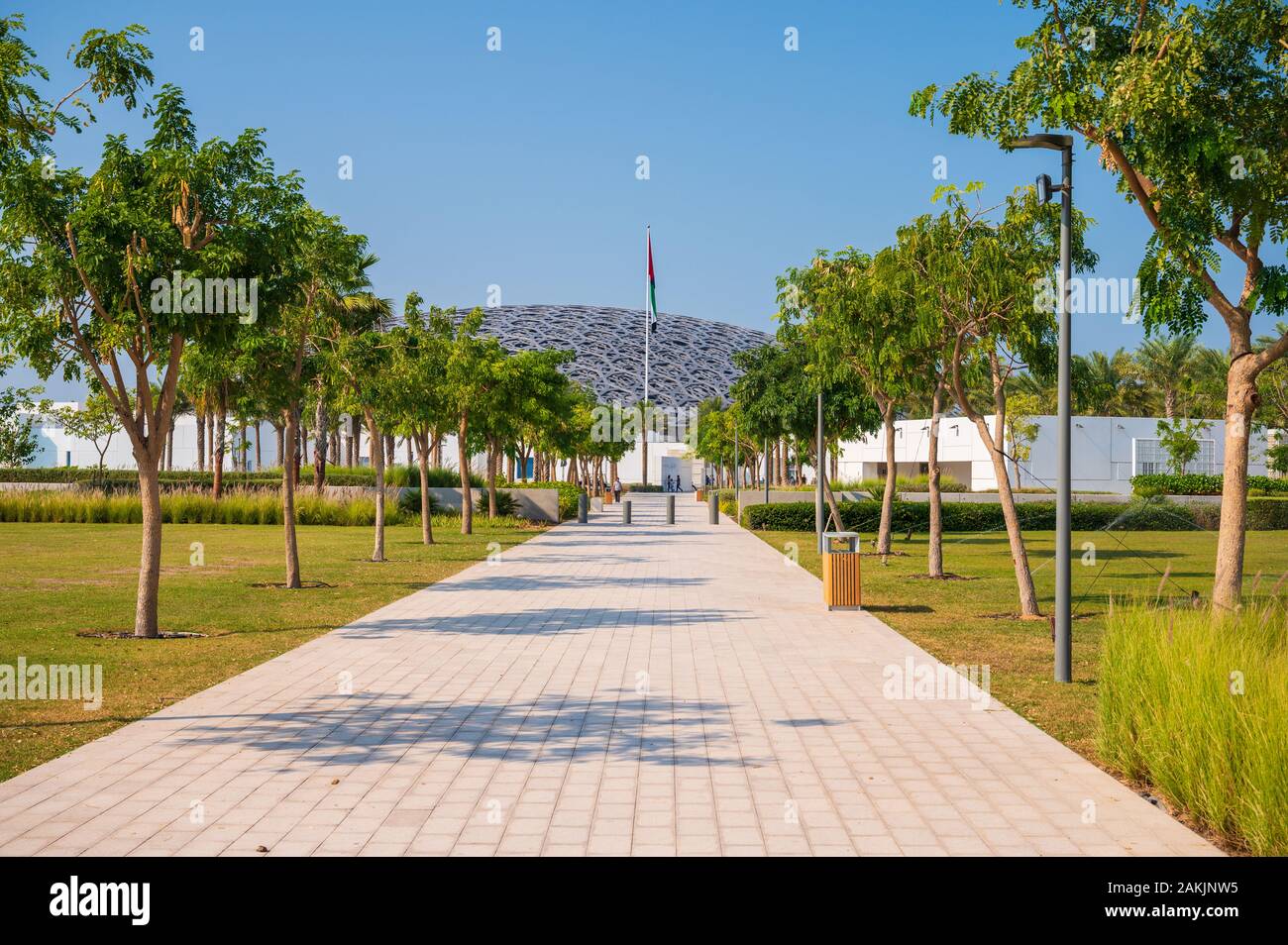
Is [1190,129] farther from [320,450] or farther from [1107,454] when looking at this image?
[1107,454]

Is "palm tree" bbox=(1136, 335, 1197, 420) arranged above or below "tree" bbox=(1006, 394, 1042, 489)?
above

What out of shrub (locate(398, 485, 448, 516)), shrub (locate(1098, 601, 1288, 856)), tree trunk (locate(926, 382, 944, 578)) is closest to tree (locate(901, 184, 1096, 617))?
tree trunk (locate(926, 382, 944, 578))

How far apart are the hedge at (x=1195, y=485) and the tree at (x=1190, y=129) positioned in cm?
3568

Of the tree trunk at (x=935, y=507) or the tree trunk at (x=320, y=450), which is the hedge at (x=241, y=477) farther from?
the tree trunk at (x=935, y=507)

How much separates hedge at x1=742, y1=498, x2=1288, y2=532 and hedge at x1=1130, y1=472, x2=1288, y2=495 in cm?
438

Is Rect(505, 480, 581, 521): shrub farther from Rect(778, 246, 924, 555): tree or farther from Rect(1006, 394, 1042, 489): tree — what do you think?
Rect(778, 246, 924, 555): tree

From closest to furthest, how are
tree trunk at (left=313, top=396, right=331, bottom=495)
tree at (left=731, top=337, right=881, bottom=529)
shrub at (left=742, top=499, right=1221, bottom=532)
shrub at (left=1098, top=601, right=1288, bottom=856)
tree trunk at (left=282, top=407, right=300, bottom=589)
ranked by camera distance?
1. shrub at (left=1098, top=601, right=1288, bottom=856)
2. tree trunk at (left=282, top=407, right=300, bottom=589)
3. tree at (left=731, top=337, right=881, bottom=529)
4. shrub at (left=742, top=499, right=1221, bottom=532)
5. tree trunk at (left=313, top=396, right=331, bottom=495)

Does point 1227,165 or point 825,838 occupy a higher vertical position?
point 1227,165

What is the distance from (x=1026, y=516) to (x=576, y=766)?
31.2 metres

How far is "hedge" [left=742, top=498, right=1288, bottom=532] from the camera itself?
109 feet
